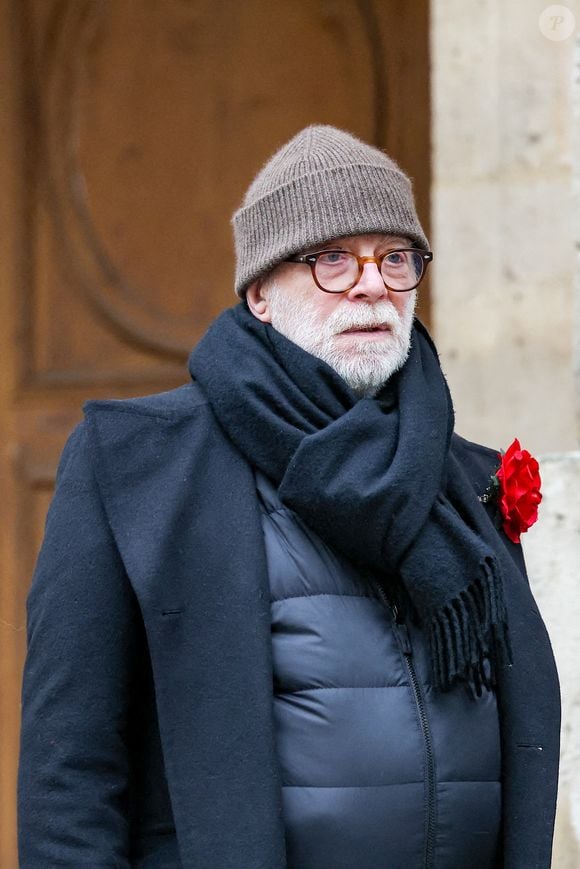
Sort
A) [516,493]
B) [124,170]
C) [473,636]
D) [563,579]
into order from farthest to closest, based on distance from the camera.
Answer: [124,170] → [563,579] → [516,493] → [473,636]

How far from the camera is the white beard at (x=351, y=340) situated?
1940 millimetres

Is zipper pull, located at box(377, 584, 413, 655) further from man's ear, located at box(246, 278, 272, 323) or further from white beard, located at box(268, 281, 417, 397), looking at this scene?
man's ear, located at box(246, 278, 272, 323)

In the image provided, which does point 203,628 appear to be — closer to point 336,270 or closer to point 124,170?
point 336,270

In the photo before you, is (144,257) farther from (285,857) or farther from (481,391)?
(285,857)

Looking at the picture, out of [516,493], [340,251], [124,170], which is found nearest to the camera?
[340,251]

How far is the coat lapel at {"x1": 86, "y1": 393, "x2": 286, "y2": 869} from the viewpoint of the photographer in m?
1.67

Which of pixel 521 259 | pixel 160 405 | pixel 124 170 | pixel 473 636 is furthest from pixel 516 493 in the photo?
pixel 124 170

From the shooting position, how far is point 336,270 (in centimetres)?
195

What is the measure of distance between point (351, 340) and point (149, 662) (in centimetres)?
50

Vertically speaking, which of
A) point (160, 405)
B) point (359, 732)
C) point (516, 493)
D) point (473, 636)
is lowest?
point (359, 732)

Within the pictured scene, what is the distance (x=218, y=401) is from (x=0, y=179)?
1581mm

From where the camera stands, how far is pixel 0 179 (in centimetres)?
324

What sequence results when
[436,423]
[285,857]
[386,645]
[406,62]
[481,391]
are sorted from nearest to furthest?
[285,857], [386,645], [436,423], [481,391], [406,62]

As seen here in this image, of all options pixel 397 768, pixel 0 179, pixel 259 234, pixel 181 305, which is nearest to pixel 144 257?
pixel 181 305
